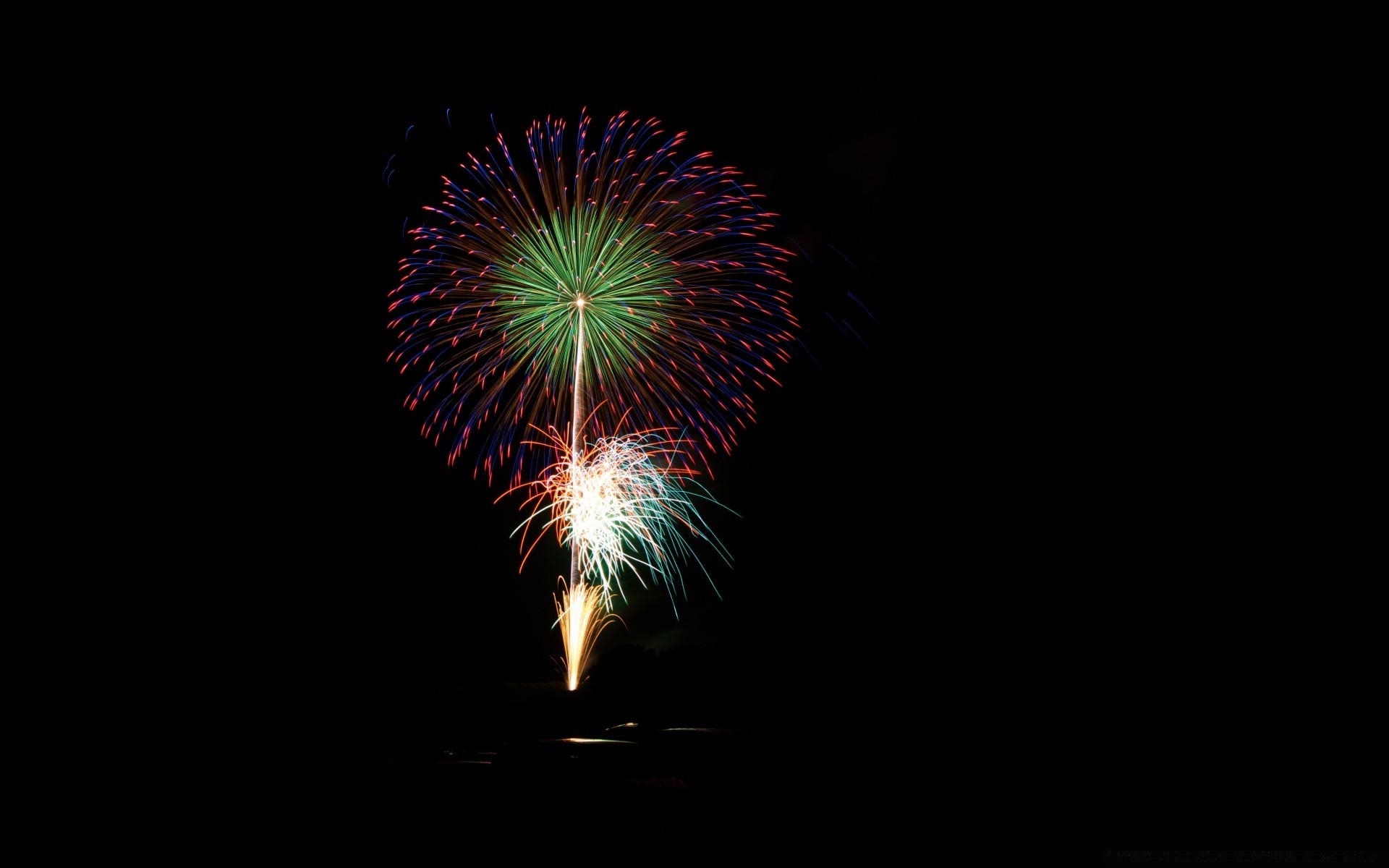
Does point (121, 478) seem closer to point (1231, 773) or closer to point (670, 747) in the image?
point (670, 747)

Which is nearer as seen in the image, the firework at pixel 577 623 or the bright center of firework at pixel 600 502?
the bright center of firework at pixel 600 502

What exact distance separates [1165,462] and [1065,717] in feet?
25.5

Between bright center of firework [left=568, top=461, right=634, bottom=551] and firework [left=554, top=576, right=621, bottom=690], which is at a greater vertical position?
bright center of firework [left=568, top=461, right=634, bottom=551]

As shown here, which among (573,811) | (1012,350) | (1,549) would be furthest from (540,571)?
(573,811)

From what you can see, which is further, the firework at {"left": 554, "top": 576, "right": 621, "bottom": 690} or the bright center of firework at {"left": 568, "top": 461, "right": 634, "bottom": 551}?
the firework at {"left": 554, "top": 576, "right": 621, "bottom": 690}

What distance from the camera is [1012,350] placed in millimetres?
24312

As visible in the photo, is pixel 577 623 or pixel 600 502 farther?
pixel 577 623

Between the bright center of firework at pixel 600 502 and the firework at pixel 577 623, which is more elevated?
the bright center of firework at pixel 600 502

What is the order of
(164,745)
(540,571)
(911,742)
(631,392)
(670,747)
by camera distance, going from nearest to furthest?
1. (670,747)
2. (911,742)
3. (164,745)
4. (631,392)
5. (540,571)

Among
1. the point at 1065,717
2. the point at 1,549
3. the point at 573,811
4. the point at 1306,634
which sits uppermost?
the point at 1,549

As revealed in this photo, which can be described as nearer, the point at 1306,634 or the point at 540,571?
the point at 1306,634

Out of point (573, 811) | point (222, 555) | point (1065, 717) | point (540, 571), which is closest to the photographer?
point (573, 811)

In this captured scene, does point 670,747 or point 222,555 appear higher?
point 222,555

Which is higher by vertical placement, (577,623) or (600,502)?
(600,502)
